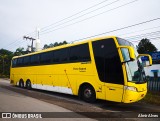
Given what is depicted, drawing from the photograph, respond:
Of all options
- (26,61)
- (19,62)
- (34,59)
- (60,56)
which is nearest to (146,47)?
(19,62)

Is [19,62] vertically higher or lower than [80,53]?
lower

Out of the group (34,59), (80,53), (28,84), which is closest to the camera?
(80,53)

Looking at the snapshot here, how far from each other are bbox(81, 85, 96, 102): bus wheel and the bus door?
3.27 ft

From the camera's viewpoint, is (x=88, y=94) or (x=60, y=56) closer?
(x=88, y=94)

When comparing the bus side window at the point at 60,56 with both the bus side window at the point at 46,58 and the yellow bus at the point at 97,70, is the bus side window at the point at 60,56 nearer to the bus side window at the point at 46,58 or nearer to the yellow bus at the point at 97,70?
the yellow bus at the point at 97,70

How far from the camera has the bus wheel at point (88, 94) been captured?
10.1 metres

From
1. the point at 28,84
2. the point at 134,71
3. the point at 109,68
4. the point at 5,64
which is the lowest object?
the point at 28,84

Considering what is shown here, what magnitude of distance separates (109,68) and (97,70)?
79 cm

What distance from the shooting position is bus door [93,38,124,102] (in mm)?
8703

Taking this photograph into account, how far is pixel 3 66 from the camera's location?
5928cm

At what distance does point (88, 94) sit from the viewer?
10.4m

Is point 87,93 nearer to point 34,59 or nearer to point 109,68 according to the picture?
point 109,68

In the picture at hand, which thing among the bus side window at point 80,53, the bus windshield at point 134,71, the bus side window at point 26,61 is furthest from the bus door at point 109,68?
the bus side window at point 26,61

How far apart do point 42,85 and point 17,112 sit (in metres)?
7.49
